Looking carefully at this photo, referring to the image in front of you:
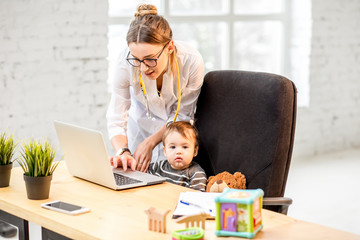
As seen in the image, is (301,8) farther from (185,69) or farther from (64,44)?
(185,69)

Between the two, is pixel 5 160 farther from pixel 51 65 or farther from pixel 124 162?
pixel 51 65

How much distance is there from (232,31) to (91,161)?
3.29 m

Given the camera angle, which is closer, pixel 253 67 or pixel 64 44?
pixel 64 44

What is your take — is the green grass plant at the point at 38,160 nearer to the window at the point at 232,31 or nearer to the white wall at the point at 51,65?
the white wall at the point at 51,65

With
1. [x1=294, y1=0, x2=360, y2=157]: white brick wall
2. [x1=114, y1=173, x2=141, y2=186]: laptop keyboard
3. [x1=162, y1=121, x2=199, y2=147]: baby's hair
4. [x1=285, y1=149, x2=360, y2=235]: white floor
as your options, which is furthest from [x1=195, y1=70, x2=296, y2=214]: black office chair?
[x1=294, y1=0, x2=360, y2=157]: white brick wall

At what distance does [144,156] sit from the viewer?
2.50 metres

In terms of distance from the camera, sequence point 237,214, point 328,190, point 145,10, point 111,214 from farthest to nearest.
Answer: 1. point 328,190
2. point 145,10
3. point 111,214
4. point 237,214

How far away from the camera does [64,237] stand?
5.62ft

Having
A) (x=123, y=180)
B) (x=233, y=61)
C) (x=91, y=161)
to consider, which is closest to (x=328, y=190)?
(x=233, y=61)

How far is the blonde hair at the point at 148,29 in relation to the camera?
7.67ft

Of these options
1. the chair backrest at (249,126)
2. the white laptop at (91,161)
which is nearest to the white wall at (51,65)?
the chair backrest at (249,126)

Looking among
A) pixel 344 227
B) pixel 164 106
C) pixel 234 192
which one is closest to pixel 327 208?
pixel 344 227

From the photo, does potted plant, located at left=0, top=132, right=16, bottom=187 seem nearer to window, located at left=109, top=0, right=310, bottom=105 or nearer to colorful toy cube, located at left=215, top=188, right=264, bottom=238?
colorful toy cube, located at left=215, top=188, right=264, bottom=238

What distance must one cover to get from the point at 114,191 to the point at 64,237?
13.9 inches
